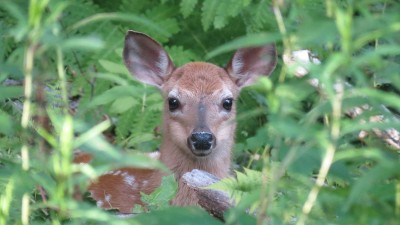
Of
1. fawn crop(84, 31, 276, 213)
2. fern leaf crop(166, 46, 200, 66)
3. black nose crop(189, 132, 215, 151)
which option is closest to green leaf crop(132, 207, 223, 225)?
fawn crop(84, 31, 276, 213)

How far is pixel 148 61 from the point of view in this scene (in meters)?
6.27

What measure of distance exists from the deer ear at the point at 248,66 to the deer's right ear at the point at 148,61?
386 millimetres

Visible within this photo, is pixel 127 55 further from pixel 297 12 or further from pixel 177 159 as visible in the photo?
pixel 297 12

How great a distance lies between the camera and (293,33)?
257 cm

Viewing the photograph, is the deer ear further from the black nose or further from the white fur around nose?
the black nose

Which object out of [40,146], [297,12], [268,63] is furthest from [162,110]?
[297,12]

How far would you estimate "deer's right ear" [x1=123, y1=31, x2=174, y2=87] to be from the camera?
621 centimetres

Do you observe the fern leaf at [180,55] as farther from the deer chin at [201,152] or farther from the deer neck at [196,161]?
the deer chin at [201,152]

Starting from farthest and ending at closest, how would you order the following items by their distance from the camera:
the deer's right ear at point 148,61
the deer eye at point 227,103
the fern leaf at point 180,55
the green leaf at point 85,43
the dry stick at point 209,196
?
the fern leaf at point 180,55, the deer's right ear at point 148,61, the deer eye at point 227,103, the dry stick at point 209,196, the green leaf at point 85,43

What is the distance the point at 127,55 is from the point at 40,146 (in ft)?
11.1

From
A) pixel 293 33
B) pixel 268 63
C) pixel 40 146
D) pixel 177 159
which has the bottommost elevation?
pixel 177 159

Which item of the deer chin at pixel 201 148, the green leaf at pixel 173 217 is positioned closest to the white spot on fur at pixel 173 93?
the deer chin at pixel 201 148

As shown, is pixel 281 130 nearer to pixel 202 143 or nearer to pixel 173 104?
pixel 202 143

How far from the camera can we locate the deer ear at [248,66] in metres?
6.30
